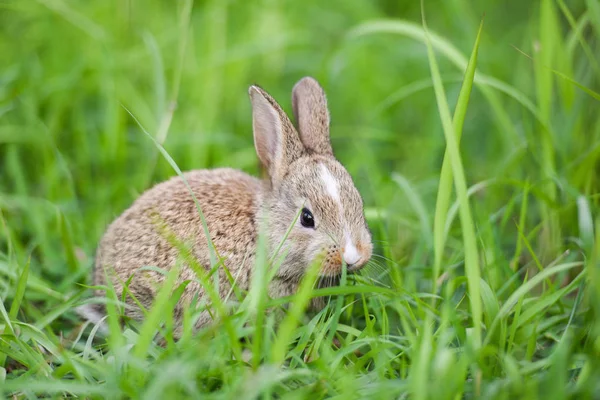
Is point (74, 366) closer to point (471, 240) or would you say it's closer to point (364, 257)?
point (364, 257)

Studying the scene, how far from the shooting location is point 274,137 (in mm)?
4160

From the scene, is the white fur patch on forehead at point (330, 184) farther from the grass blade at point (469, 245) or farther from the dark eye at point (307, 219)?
the grass blade at point (469, 245)

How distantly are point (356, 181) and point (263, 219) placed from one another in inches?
61.7

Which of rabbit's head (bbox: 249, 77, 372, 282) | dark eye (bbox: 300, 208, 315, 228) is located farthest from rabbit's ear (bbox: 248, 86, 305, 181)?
dark eye (bbox: 300, 208, 315, 228)

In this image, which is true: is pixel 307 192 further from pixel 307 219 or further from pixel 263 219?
pixel 263 219

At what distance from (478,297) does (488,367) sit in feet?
0.99

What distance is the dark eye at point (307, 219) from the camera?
3902mm

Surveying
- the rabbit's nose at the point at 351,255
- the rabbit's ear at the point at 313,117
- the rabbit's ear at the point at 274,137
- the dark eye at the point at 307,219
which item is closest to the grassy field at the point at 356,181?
the rabbit's nose at the point at 351,255

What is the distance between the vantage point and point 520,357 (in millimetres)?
3215

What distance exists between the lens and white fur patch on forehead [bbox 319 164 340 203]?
12.7ft

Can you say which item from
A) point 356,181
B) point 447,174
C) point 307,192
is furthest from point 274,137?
point 356,181

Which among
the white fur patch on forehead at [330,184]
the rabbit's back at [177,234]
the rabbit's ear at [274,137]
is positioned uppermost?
the rabbit's ear at [274,137]

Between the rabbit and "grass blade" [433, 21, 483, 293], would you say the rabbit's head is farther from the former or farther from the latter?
"grass blade" [433, 21, 483, 293]

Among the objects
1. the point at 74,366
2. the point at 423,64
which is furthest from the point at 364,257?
the point at 423,64
